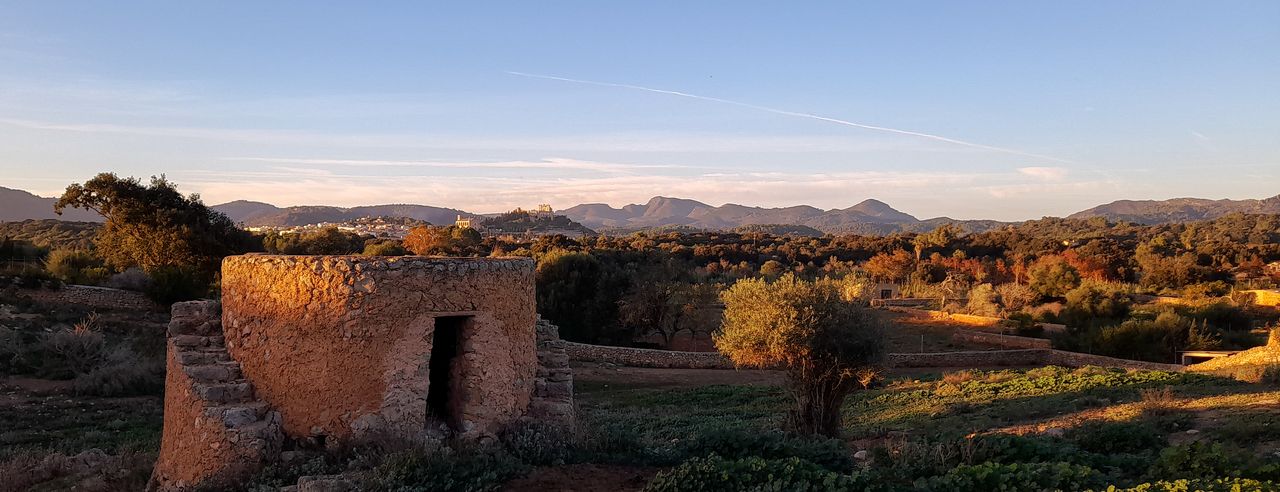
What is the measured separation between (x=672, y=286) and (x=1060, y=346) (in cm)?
1514

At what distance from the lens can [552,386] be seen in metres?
7.85

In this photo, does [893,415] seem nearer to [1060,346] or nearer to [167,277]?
[1060,346]

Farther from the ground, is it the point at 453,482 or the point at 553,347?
the point at 553,347

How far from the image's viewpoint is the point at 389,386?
6.55m

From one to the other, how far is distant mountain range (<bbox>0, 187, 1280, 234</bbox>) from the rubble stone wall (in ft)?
254

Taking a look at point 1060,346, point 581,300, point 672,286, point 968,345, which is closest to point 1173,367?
point 1060,346

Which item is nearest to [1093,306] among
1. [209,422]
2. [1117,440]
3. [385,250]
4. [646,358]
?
[646,358]

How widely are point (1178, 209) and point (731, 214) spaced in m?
91.1

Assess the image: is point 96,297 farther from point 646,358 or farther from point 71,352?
point 646,358

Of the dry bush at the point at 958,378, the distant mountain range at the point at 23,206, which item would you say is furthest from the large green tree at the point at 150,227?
the distant mountain range at the point at 23,206

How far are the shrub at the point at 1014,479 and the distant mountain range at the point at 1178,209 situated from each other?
418ft

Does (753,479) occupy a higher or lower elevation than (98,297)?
higher

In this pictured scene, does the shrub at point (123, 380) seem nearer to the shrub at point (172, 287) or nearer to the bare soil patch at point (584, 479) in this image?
the shrub at point (172, 287)

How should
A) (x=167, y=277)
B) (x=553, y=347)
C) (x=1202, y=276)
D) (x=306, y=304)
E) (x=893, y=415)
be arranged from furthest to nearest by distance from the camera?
(x=1202, y=276), (x=167, y=277), (x=893, y=415), (x=553, y=347), (x=306, y=304)
